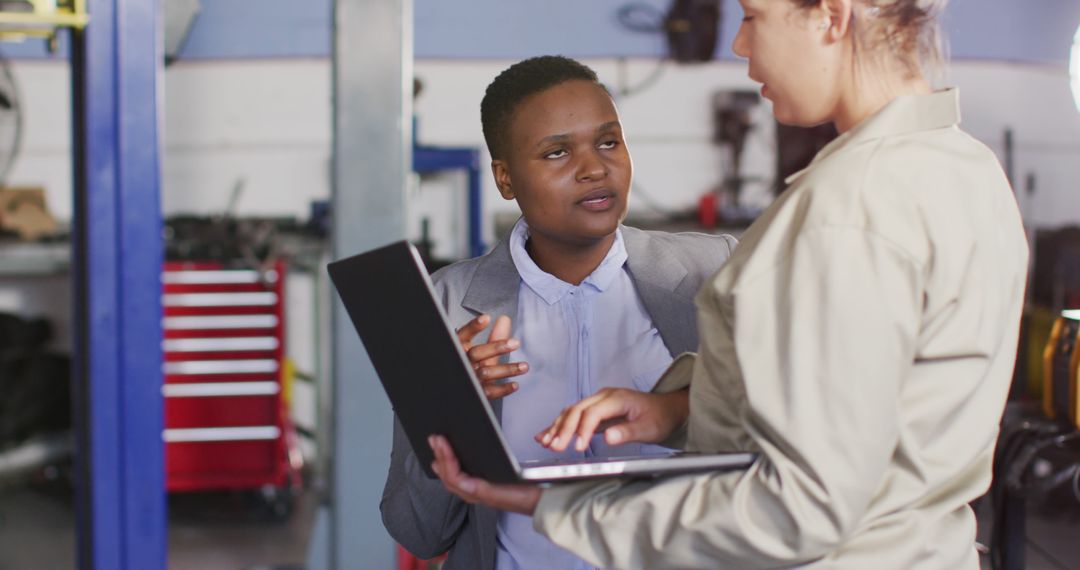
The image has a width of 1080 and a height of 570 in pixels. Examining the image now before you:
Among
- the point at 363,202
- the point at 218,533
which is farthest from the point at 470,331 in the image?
the point at 218,533

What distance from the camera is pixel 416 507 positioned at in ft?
4.40

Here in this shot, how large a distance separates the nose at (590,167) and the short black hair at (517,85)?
0.10m

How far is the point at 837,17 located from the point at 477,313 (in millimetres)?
668

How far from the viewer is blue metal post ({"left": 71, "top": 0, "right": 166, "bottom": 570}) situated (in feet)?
6.62

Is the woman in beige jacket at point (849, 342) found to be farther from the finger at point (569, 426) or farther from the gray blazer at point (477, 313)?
the gray blazer at point (477, 313)

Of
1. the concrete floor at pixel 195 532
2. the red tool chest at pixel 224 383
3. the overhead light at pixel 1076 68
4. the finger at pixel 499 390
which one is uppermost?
the overhead light at pixel 1076 68

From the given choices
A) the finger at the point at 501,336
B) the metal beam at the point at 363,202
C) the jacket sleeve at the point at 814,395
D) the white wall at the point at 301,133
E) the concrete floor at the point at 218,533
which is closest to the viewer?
the jacket sleeve at the point at 814,395

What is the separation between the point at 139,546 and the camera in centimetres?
211

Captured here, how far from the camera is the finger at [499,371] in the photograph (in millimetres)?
1166

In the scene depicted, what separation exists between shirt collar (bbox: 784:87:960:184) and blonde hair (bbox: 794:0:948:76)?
43 mm

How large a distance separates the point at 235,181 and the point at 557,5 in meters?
1.98

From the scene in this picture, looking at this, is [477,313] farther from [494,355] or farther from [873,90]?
[873,90]

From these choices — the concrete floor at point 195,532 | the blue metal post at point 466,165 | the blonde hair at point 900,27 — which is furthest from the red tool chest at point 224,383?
the blonde hair at point 900,27

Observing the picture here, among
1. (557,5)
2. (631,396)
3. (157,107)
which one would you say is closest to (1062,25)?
(557,5)
